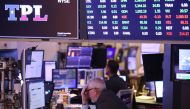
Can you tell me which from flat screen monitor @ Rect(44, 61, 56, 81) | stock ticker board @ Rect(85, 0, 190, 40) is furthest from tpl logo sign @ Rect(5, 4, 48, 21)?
flat screen monitor @ Rect(44, 61, 56, 81)

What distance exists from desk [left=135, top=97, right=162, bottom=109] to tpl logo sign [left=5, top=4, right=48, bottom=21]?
12.8 feet

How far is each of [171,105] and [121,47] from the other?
9551mm

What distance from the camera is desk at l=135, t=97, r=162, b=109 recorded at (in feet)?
26.5

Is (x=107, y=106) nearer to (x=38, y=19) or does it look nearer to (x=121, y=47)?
(x=38, y=19)

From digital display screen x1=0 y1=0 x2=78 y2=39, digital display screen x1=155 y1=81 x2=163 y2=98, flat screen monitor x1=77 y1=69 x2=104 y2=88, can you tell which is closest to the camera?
digital display screen x1=0 y1=0 x2=78 y2=39

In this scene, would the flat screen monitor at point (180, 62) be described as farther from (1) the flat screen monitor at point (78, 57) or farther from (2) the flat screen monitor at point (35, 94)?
(1) the flat screen monitor at point (78, 57)

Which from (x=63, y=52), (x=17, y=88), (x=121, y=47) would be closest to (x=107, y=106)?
(x=17, y=88)

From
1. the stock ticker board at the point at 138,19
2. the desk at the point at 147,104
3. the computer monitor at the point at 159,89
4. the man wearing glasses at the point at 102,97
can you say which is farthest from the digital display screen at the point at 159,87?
the stock ticker board at the point at 138,19

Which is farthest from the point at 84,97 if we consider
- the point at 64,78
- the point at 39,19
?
the point at 64,78

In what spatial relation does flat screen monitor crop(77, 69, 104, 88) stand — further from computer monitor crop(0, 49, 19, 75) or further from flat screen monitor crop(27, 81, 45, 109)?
flat screen monitor crop(27, 81, 45, 109)

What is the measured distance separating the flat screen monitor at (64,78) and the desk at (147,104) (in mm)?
1191

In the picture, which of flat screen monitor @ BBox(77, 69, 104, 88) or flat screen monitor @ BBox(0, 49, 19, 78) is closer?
flat screen monitor @ BBox(0, 49, 19, 78)

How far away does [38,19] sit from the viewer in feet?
15.5

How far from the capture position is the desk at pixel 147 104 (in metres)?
8.09
